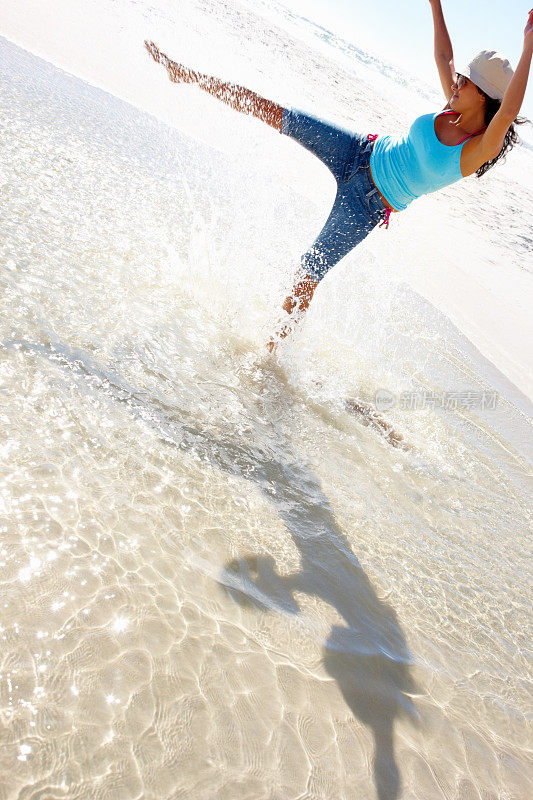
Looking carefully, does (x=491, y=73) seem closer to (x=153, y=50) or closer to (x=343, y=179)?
(x=343, y=179)

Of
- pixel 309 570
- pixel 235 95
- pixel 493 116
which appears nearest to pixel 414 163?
pixel 493 116

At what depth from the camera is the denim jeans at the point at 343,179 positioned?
107 inches

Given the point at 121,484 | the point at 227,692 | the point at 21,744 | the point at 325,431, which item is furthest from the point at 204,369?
the point at 21,744

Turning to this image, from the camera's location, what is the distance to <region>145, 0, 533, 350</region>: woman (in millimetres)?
2174

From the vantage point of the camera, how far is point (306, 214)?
7297 millimetres

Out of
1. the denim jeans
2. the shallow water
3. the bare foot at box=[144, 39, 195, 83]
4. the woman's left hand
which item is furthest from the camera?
the bare foot at box=[144, 39, 195, 83]

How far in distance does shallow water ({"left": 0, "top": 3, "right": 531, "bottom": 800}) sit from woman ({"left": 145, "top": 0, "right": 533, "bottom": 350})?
812 mm

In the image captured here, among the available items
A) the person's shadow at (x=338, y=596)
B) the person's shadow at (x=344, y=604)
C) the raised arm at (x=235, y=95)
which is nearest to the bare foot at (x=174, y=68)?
the raised arm at (x=235, y=95)

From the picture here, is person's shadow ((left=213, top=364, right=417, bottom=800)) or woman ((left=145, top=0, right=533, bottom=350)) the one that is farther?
woman ((left=145, top=0, right=533, bottom=350))

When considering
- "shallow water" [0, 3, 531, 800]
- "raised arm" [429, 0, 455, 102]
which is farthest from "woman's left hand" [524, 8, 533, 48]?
"shallow water" [0, 3, 531, 800]

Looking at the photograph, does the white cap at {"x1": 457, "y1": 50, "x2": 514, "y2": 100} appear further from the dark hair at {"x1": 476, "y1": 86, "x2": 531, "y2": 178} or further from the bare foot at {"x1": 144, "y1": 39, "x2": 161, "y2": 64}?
the bare foot at {"x1": 144, "y1": 39, "x2": 161, "y2": 64}

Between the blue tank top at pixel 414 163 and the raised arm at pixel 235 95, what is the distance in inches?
22.7

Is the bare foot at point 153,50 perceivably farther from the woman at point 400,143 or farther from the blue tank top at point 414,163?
the blue tank top at point 414,163

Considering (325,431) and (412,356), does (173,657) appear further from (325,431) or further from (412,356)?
(412,356)
